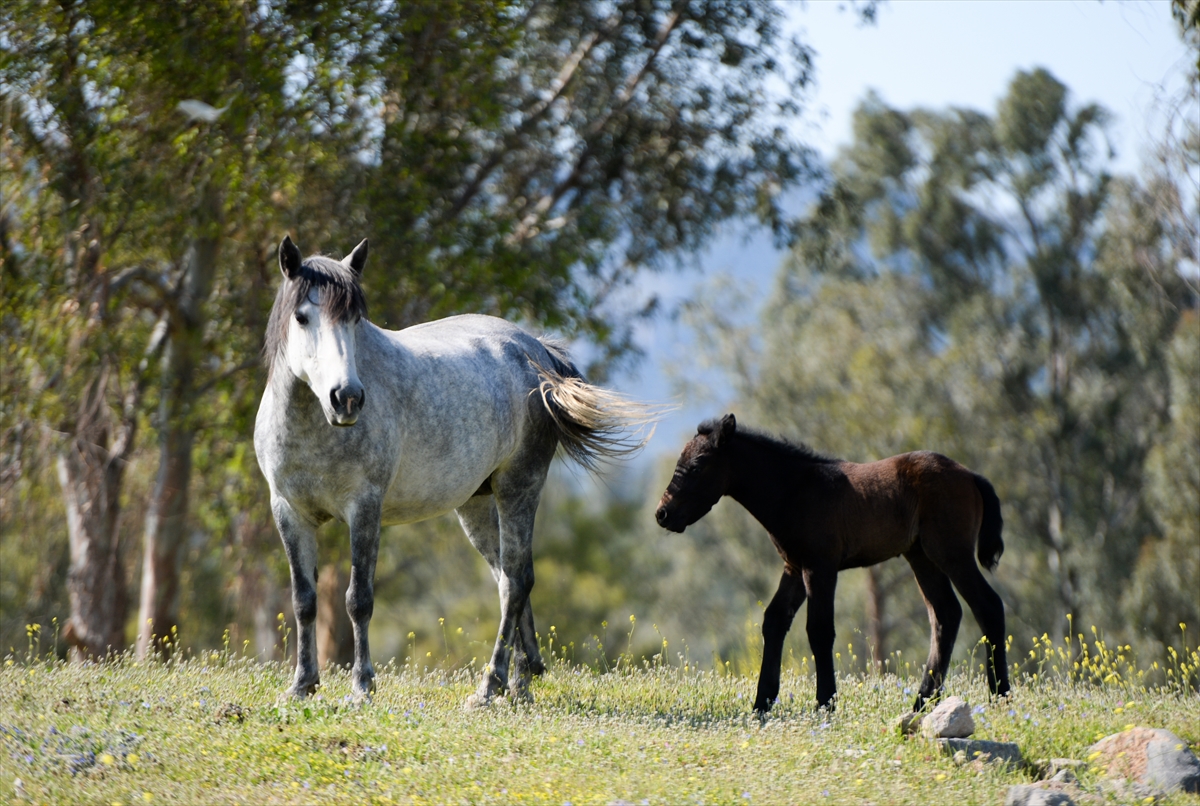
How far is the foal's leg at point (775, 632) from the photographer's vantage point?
281 inches

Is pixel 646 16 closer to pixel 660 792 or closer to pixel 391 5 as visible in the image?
pixel 391 5

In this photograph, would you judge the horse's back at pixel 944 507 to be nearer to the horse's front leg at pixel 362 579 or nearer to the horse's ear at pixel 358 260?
the horse's front leg at pixel 362 579

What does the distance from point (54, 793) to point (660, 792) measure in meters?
2.69

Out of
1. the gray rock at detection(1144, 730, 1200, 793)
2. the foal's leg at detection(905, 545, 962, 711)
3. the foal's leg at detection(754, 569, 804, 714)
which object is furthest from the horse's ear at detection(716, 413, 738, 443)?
the gray rock at detection(1144, 730, 1200, 793)

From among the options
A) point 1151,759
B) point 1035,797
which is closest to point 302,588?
point 1035,797

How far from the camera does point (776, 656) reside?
284 inches

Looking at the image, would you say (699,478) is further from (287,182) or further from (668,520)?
(287,182)

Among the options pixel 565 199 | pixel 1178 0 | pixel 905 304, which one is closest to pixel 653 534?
pixel 905 304

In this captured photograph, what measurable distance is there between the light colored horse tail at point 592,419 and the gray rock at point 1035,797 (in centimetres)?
342

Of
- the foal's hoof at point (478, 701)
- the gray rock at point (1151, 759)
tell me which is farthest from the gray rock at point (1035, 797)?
the foal's hoof at point (478, 701)

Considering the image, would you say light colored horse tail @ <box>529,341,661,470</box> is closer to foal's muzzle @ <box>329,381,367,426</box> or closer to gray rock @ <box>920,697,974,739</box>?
foal's muzzle @ <box>329,381,367,426</box>

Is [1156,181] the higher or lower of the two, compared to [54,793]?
higher

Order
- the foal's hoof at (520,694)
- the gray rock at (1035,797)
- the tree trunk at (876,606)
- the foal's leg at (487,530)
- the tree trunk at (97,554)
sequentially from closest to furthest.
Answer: the gray rock at (1035,797), the foal's hoof at (520,694), the foal's leg at (487,530), the tree trunk at (97,554), the tree trunk at (876,606)

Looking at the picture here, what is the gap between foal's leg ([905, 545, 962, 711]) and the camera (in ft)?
23.7
